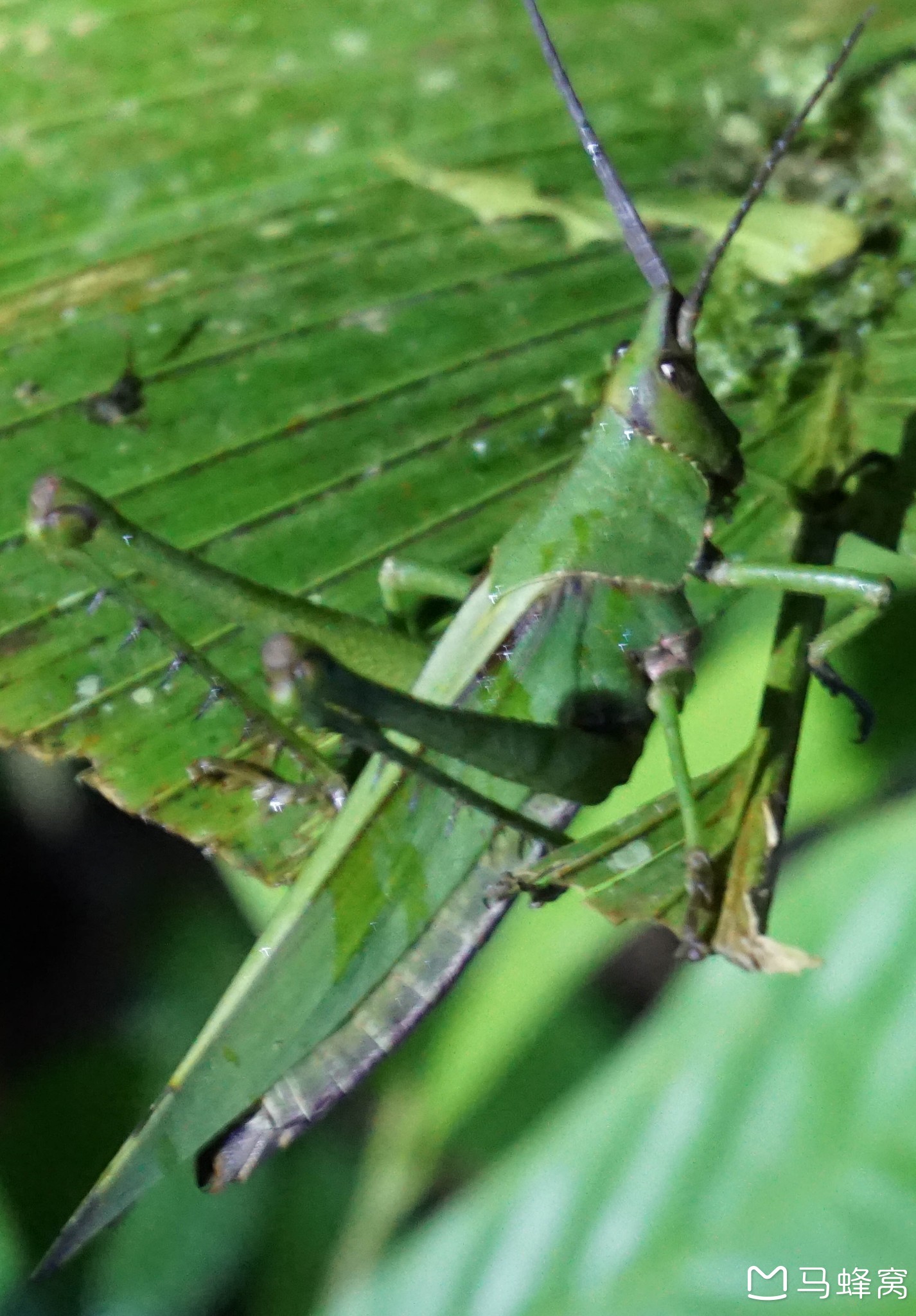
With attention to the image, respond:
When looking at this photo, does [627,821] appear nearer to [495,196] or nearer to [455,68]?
[495,196]

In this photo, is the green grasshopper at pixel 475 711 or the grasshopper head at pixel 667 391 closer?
the green grasshopper at pixel 475 711

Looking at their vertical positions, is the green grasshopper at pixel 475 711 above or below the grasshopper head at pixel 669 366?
below

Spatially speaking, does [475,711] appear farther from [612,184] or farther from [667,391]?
[612,184]

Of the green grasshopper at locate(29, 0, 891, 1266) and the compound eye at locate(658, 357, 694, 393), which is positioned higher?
the compound eye at locate(658, 357, 694, 393)

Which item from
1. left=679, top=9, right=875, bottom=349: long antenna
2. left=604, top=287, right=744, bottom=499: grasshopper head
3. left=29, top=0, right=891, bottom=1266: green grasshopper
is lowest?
left=29, top=0, right=891, bottom=1266: green grasshopper

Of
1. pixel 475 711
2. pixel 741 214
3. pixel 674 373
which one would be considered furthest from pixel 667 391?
pixel 475 711

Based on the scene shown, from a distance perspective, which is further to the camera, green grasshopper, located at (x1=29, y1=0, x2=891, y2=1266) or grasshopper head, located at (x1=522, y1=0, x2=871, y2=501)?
grasshopper head, located at (x1=522, y1=0, x2=871, y2=501)

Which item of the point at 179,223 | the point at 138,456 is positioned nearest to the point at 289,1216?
the point at 138,456
